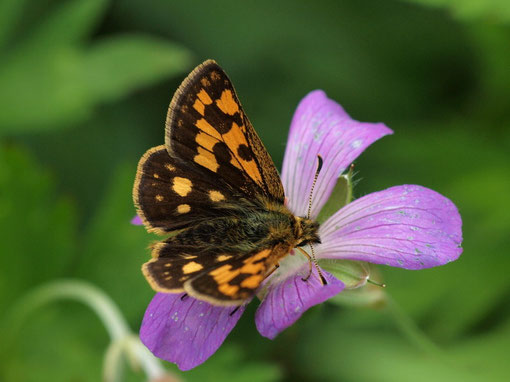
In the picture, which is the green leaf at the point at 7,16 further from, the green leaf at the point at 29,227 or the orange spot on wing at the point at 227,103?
the orange spot on wing at the point at 227,103

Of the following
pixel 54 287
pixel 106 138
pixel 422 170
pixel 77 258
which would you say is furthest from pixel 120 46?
pixel 422 170

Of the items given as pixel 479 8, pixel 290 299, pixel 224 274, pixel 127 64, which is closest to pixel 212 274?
pixel 224 274

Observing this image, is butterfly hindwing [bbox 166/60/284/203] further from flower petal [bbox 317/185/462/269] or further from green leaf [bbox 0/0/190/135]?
green leaf [bbox 0/0/190/135]

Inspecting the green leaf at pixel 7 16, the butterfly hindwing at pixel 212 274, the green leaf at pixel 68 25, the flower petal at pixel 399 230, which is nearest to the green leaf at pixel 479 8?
the flower petal at pixel 399 230

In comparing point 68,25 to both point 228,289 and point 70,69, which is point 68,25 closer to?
point 70,69

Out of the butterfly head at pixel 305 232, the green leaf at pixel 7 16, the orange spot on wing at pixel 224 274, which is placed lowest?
the butterfly head at pixel 305 232

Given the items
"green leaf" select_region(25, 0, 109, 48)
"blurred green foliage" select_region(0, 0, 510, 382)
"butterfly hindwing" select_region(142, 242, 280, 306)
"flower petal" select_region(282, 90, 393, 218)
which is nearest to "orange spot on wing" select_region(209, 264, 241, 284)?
"butterfly hindwing" select_region(142, 242, 280, 306)

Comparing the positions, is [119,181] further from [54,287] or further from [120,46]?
[120,46]
